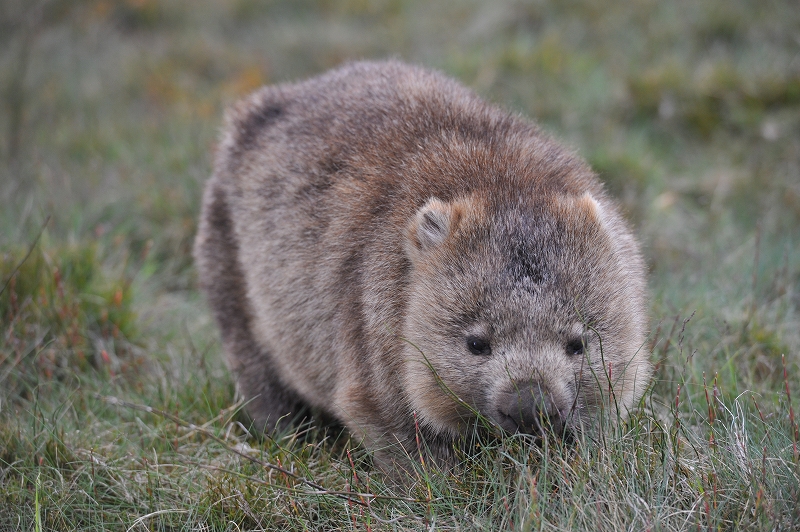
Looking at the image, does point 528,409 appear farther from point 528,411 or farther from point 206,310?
point 206,310

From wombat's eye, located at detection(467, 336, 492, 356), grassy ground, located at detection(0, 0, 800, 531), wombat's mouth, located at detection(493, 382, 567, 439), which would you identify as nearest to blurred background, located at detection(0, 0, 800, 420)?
grassy ground, located at detection(0, 0, 800, 531)

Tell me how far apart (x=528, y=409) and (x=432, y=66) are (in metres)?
6.03

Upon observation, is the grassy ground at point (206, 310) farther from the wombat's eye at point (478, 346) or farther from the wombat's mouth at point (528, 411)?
the wombat's eye at point (478, 346)

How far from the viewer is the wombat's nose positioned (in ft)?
9.91

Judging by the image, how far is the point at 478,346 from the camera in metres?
3.21

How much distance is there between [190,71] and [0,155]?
354cm

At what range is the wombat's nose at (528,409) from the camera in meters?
3.02

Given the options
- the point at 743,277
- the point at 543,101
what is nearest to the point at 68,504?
the point at 743,277

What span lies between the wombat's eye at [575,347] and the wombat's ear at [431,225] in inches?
27.5

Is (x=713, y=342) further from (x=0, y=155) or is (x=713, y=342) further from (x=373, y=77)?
(x=0, y=155)

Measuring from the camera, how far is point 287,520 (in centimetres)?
329

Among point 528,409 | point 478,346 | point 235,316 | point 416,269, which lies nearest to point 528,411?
point 528,409

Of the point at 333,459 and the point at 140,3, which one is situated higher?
the point at 140,3

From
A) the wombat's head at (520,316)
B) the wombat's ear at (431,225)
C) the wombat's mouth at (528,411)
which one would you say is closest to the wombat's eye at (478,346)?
the wombat's head at (520,316)
